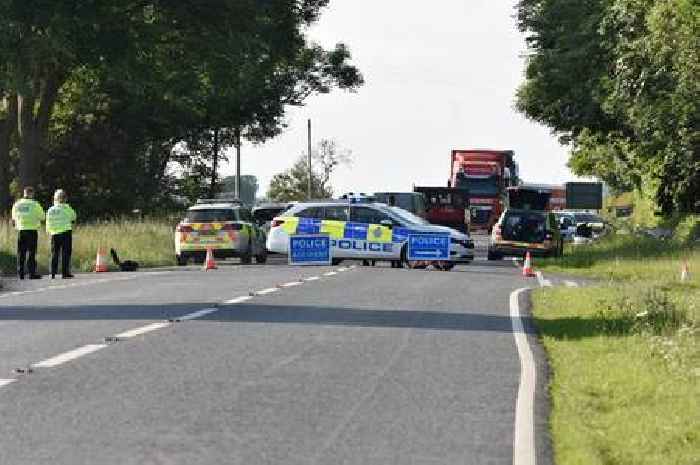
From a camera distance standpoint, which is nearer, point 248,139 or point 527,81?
point 527,81

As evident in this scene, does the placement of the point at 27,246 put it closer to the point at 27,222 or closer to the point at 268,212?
the point at 27,222

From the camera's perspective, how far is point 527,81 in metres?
61.8

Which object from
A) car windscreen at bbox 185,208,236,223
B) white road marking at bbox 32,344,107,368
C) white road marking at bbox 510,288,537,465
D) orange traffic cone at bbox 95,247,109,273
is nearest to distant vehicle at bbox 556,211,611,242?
car windscreen at bbox 185,208,236,223

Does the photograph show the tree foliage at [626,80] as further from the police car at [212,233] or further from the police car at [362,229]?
the police car at [212,233]

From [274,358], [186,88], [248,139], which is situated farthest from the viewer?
[248,139]

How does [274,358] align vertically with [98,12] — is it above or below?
below

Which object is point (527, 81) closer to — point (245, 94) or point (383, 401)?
point (245, 94)

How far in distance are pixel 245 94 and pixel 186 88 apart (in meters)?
12.7

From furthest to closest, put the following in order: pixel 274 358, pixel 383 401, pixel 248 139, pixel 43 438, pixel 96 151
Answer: pixel 248 139
pixel 96 151
pixel 274 358
pixel 383 401
pixel 43 438

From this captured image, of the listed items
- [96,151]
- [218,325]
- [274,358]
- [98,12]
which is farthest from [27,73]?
[274,358]

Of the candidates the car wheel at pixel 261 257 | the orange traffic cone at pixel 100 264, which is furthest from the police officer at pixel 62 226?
the car wheel at pixel 261 257

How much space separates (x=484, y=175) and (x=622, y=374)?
58.7 meters

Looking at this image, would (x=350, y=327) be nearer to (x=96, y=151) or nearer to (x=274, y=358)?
(x=274, y=358)

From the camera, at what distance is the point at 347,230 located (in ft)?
129
